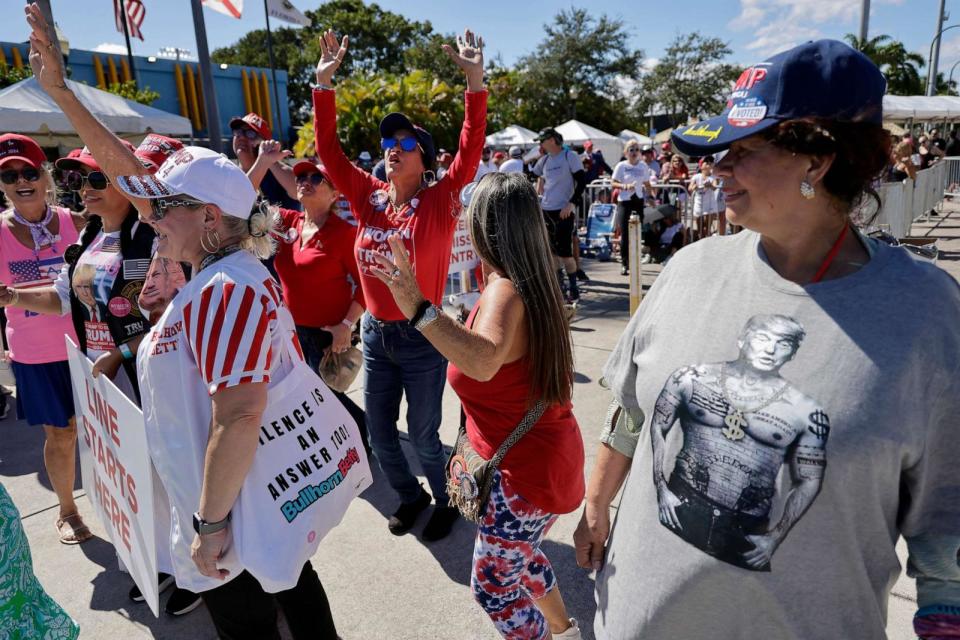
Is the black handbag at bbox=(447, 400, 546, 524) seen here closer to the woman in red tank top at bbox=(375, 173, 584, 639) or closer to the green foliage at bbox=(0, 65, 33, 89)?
the woman in red tank top at bbox=(375, 173, 584, 639)

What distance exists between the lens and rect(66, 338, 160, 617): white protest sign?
2.00 m

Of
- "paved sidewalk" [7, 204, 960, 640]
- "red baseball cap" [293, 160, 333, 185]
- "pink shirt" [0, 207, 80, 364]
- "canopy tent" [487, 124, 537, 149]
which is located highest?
"canopy tent" [487, 124, 537, 149]

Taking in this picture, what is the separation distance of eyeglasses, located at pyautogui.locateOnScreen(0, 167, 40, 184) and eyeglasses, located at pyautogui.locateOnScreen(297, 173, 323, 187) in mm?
1401

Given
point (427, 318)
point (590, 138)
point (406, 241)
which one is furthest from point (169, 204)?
point (590, 138)

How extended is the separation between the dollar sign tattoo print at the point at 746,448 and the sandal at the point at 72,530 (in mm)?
3425

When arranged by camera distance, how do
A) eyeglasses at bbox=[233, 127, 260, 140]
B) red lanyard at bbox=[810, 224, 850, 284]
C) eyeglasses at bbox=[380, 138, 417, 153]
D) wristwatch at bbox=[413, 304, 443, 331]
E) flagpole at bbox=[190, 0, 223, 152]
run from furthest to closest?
flagpole at bbox=[190, 0, 223, 152], eyeglasses at bbox=[233, 127, 260, 140], eyeglasses at bbox=[380, 138, 417, 153], wristwatch at bbox=[413, 304, 443, 331], red lanyard at bbox=[810, 224, 850, 284]

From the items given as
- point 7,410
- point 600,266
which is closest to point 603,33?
point 600,266

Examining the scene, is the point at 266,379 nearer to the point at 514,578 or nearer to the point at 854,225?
the point at 514,578

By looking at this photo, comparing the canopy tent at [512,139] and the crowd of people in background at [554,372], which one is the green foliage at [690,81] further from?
the crowd of people in background at [554,372]

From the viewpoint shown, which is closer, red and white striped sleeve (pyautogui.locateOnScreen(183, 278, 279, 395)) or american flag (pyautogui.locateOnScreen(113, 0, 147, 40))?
red and white striped sleeve (pyautogui.locateOnScreen(183, 278, 279, 395))

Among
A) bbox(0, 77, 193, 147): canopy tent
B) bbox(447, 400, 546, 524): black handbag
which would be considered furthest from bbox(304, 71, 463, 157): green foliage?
bbox(447, 400, 546, 524): black handbag

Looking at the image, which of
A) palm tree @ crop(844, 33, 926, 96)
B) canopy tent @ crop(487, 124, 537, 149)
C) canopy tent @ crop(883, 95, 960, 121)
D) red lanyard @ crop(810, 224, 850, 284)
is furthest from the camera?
palm tree @ crop(844, 33, 926, 96)

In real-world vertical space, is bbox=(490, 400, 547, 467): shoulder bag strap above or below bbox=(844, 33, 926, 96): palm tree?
below

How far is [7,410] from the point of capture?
5.44 meters
